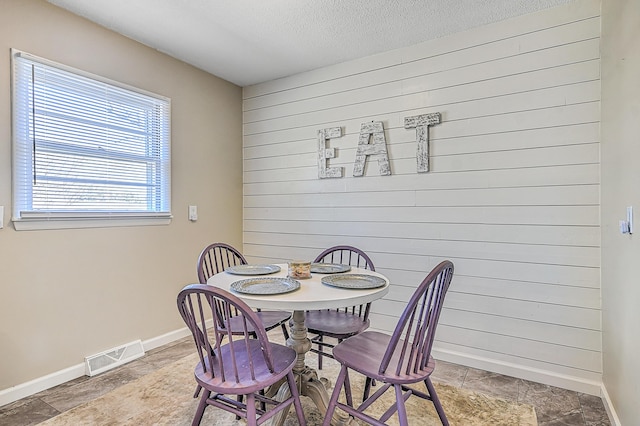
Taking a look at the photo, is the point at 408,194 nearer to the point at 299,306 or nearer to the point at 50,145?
the point at 299,306

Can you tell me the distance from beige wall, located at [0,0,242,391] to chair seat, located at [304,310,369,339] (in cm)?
146

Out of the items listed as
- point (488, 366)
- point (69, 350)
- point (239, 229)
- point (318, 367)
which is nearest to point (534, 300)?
point (488, 366)

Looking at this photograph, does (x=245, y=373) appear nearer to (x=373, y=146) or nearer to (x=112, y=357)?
(x=112, y=357)

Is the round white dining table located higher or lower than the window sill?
lower

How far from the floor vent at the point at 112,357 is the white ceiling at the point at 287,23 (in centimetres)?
235

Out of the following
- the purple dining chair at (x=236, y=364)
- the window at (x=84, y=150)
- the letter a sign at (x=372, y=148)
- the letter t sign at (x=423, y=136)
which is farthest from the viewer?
the letter a sign at (x=372, y=148)

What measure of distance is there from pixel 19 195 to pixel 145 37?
4.70 feet

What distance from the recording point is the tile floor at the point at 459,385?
1924 mm

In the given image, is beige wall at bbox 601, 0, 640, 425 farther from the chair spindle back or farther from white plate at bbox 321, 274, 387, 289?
the chair spindle back

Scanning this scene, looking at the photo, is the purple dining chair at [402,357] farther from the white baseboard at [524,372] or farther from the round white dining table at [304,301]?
the white baseboard at [524,372]

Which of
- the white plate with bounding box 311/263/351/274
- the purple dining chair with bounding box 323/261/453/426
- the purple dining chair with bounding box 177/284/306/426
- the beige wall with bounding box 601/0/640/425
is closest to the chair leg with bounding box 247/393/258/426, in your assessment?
the purple dining chair with bounding box 177/284/306/426

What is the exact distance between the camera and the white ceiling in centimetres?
225

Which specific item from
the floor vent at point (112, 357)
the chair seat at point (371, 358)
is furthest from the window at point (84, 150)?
the chair seat at point (371, 358)

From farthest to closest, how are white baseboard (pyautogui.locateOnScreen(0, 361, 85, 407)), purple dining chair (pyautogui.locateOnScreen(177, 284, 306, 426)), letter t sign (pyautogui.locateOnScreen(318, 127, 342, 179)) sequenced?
letter t sign (pyautogui.locateOnScreen(318, 127, 342, 179)) < white baseboard (pyautogui.locateOnScreen(0, 361, 85, 407)) < purple dining chair (pyautogui.locateOnScreen(177, 284, 306, 426))
